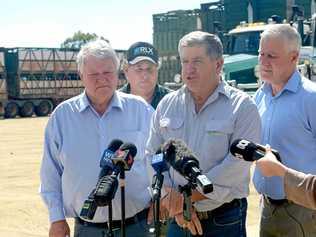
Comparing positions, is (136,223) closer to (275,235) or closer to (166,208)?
(166,208)

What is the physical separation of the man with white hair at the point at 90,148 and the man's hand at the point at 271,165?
1250mm

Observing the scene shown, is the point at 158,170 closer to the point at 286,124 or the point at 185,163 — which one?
the point at 185,163

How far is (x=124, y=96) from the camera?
381 centimetres

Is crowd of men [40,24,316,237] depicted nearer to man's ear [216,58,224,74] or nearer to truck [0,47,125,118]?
man's ear [216,58,224,74]

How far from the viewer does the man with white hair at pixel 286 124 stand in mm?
3652

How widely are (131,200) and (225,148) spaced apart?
0.64 meters

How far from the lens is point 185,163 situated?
2.69 meters

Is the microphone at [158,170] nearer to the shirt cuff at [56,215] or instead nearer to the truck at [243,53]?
the shirt cuff at [56,215]

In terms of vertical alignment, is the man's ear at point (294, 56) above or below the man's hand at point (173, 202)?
above

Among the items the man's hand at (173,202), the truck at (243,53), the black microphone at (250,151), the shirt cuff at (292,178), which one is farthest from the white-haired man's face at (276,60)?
the truck at (243,53)

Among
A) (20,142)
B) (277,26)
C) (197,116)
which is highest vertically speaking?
(277,26)

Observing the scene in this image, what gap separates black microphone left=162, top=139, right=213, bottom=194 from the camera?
2.54 meters

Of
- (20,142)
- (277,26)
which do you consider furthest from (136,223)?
(20,142)

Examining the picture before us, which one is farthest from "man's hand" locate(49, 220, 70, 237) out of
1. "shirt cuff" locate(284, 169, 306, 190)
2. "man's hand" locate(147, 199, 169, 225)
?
"shirt cuff" locate(284, 169, 306, 190)
